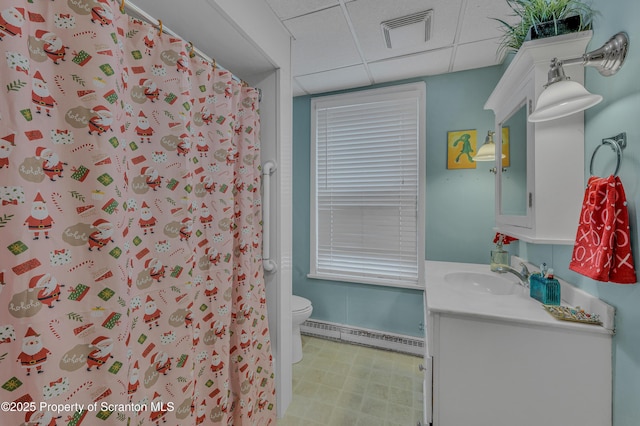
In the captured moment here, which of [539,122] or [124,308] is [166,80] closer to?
[124,308]

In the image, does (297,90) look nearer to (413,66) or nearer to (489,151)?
(413,66)

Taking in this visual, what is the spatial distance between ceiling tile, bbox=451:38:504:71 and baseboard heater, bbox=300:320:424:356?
2.29m

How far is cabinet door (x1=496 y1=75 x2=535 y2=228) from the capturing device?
47.6 inches

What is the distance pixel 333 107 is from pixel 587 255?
218 centimetres

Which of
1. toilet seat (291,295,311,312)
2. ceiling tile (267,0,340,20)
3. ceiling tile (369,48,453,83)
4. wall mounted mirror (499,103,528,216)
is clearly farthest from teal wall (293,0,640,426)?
ceiling tile (267,0,340,20)

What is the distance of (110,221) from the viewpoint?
71 centimetres

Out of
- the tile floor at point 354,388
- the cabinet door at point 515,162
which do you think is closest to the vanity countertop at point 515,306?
the cabinet door at point 515,162

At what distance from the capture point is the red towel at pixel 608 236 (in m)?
0.82

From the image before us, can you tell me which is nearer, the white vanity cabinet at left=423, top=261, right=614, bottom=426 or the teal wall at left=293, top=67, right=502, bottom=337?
the white vanity cabinet at left=423, top=261, right=614, bottom=426

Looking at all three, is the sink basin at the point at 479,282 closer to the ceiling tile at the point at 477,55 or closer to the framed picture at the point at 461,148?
the framed picture at the point at 461,148

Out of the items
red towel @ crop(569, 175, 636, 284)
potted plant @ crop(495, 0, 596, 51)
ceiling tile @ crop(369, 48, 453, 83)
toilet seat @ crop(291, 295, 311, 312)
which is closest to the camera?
red towel @ crop(569, 175, 636, 284)

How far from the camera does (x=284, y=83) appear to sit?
1.52 m

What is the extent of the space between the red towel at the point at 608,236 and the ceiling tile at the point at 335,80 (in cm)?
177

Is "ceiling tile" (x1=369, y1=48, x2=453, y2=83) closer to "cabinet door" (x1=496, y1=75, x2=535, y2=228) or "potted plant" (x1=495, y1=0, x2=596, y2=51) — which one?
"cabinet door" (x1=496, y1=75, x2=535, y2=228)
